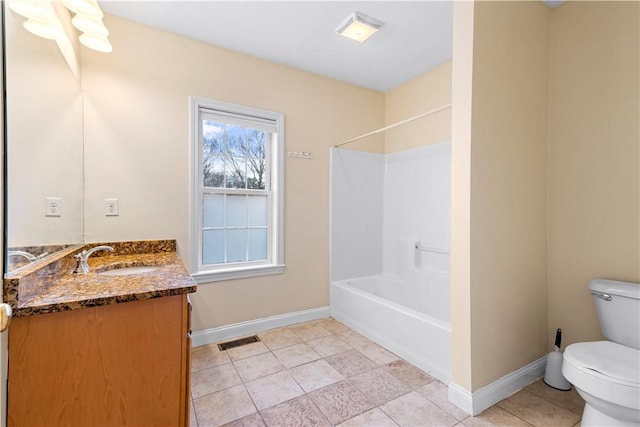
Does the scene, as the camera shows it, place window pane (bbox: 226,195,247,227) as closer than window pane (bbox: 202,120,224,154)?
No

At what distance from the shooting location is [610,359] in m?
1.37

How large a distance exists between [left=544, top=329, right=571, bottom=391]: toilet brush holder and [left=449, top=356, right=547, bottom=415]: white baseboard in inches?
3.0

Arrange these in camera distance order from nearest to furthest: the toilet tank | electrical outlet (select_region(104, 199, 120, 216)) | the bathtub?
the toilet tank < the bathtub < electrical outlet (select_region(104, 199, 120, 216))

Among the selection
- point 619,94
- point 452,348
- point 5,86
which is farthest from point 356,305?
point 5,86

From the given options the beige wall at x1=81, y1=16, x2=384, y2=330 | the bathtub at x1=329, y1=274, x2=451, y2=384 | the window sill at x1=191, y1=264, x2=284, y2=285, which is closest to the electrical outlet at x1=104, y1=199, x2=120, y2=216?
the beige wall at x1=81, y1=16, x2=384, y2=330

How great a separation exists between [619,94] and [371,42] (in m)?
1.72

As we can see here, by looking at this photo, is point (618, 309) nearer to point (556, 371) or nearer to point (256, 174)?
point (556, 371)

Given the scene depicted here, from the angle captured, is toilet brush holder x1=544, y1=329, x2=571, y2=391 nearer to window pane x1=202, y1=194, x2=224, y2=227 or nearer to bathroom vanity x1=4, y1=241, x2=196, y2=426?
bathroom vanity x1=4, y1=241, x2=196, y2=426

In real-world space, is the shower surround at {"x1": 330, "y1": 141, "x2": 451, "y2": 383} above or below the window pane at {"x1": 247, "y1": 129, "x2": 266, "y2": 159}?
below

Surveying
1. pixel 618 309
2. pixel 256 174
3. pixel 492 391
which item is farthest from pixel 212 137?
pixel 618 309

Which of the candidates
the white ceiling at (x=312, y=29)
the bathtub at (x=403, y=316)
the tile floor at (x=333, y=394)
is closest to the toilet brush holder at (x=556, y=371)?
the tile floor at (x=333, y=394)

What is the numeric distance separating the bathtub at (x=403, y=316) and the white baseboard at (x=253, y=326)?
234 millimetres

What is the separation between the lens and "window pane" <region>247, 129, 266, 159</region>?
9.00 feet

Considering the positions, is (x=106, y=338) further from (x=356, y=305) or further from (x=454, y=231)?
(x=356, y=305)
